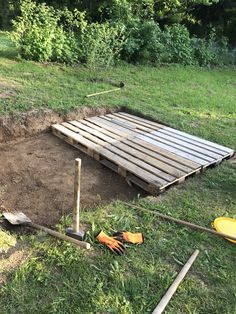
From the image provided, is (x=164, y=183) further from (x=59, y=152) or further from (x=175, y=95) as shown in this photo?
(x=175, y=95)

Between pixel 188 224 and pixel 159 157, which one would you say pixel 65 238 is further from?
pixel 159 157

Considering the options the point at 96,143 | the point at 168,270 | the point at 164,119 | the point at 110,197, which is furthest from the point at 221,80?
the point at 168,270

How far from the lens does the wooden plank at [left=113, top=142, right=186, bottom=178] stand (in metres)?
3.74

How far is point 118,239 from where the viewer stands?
2.58 metres

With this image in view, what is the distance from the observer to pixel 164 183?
3516mm

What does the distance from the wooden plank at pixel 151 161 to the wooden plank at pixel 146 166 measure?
0.06m

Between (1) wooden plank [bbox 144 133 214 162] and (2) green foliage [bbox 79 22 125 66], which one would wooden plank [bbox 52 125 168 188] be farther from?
(2) green foliage [bbox 79 22 125 66]

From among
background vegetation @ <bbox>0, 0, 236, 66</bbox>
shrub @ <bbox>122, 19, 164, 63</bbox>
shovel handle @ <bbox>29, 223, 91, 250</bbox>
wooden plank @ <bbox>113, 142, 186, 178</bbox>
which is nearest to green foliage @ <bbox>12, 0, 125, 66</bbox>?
background vegetation @ <bbox>0, 0, 236, 66</bbox>

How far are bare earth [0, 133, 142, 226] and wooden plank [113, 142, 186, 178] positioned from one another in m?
0.38

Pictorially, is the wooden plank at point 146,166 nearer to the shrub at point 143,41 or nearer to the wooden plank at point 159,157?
the wooden plank at point 159,157

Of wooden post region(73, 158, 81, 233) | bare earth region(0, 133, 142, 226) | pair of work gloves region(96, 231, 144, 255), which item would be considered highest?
wooden post region(73, 158, 81, 233)

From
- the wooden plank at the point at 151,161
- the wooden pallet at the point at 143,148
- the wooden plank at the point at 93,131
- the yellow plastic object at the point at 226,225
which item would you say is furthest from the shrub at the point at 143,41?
the yellow plastic object at the point at 226,225

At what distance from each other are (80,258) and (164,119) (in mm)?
3306

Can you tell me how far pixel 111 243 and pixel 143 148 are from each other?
6.57 feet
